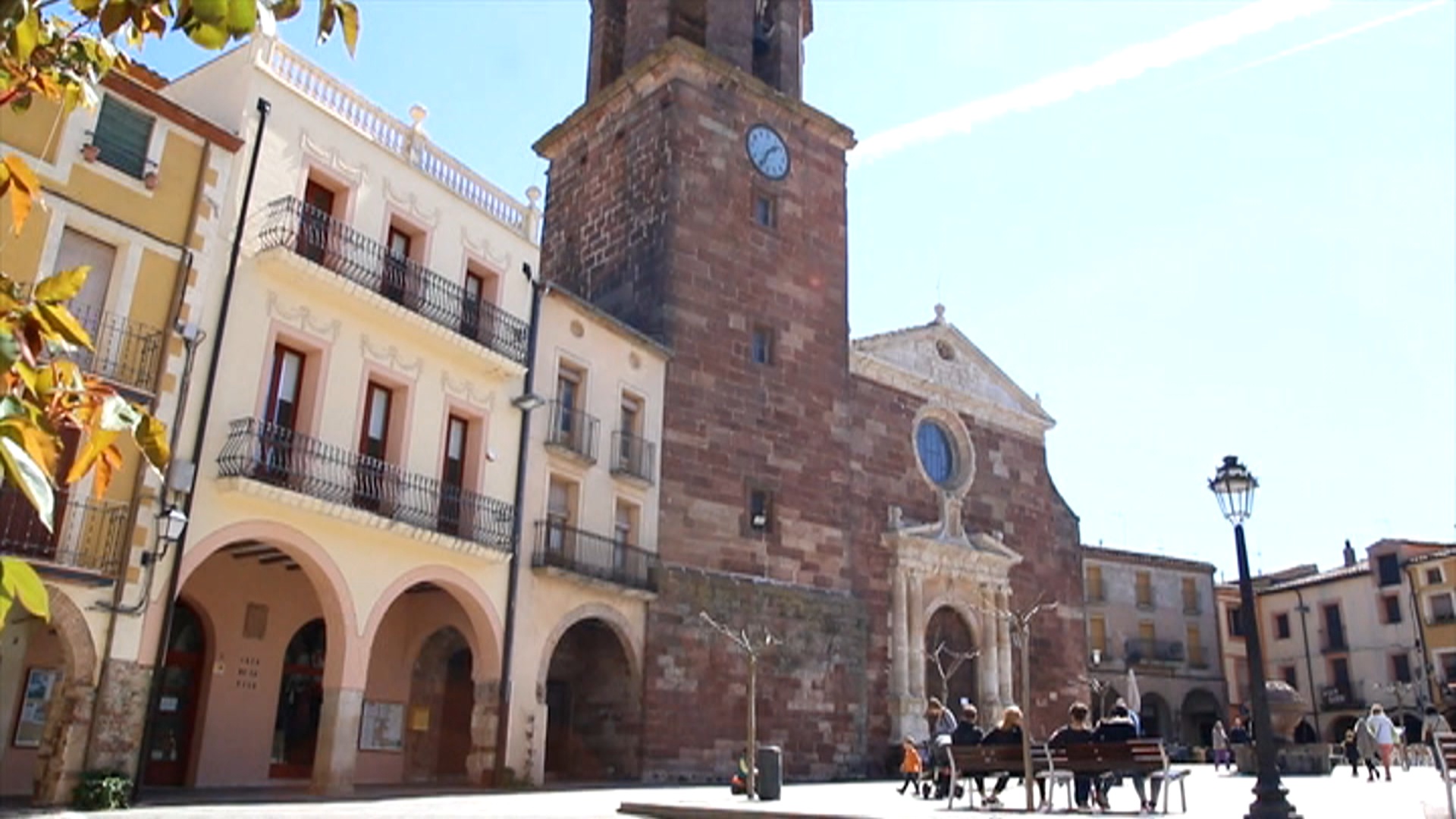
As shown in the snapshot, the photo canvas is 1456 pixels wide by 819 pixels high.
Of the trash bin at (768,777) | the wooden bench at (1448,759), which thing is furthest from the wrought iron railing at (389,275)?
the wooden bench at (1448,759)

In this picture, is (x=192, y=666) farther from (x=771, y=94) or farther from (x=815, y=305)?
(x=771, y=94)

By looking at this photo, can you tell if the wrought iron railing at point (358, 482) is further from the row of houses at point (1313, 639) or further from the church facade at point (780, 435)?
the row of houses at point (1313, 639)

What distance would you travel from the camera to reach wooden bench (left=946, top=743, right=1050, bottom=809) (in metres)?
12.8

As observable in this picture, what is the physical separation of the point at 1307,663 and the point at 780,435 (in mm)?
34844

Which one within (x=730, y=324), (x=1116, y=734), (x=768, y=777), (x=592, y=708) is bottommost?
(x=768, y=777)

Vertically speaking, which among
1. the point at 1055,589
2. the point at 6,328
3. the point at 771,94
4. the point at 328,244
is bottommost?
the point at 6,328

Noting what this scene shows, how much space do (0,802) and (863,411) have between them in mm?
18516

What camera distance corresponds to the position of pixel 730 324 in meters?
23.8

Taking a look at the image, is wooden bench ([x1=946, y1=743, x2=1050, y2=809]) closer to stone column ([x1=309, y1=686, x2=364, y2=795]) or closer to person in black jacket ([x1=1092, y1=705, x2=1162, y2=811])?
person in black jacket ([x1=1092, y1=705, x2=1162, y2=811])

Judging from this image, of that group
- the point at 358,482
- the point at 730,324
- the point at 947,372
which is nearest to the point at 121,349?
the point at 358,482

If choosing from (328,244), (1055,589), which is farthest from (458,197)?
(1055,589)

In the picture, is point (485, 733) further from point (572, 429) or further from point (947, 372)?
point (947, 372)

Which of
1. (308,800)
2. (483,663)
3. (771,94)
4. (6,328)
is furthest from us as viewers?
(771,94)

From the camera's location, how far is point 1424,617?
43.5m
